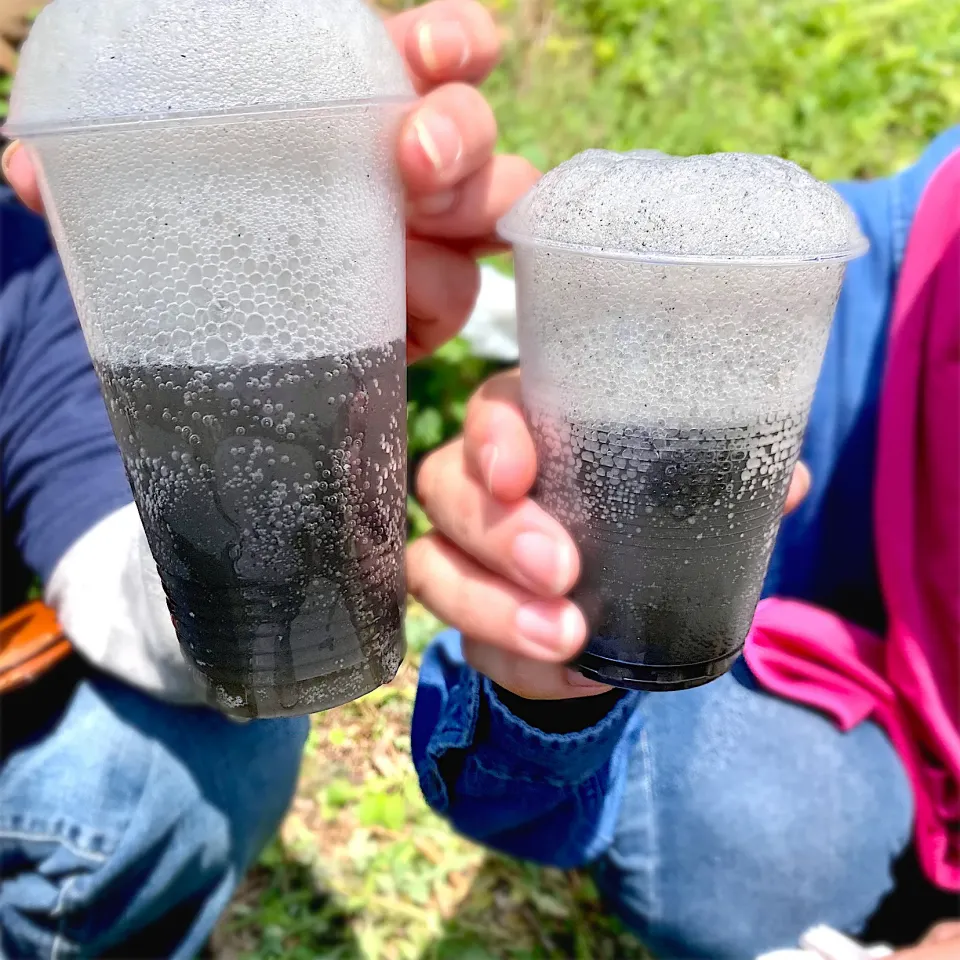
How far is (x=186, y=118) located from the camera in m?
0.43

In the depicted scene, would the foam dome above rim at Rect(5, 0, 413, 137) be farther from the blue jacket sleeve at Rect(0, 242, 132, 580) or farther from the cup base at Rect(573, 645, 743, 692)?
the blue jacket sleeve at Rect(0, 242, 132, 580)

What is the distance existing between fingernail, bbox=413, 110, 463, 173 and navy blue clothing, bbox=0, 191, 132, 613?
24.1 inches

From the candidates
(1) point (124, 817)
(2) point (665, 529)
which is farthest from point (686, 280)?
(1) point (124, 817)

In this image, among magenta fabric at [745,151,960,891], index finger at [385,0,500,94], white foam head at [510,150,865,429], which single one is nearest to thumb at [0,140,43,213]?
index finger at [385,0,500,94]

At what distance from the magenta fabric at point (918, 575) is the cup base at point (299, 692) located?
1.66ft

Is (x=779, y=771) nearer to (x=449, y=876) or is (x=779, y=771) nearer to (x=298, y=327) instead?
(x=449, y=876)

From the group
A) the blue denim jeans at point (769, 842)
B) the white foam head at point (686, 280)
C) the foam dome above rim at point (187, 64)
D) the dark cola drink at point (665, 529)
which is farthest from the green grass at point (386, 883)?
the foam dome above rim at point (187, 64)

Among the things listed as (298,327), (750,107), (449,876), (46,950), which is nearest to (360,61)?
(298,327)

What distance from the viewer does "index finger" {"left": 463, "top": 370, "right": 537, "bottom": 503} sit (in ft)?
1.88

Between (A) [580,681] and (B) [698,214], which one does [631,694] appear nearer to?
(A) [580,681]

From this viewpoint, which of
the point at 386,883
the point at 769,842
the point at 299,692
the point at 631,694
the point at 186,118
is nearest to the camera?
the point at 186,118

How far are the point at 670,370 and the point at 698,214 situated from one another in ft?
0.28

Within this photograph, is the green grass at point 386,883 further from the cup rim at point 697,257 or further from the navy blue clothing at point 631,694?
the cup rim at point 697,257

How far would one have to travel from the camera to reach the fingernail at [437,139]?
55cm
